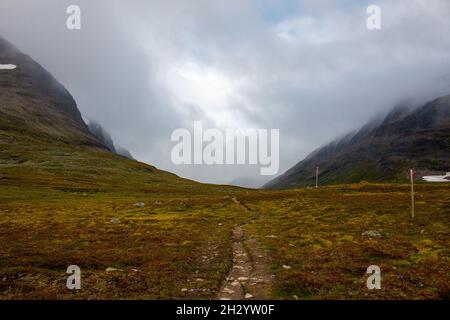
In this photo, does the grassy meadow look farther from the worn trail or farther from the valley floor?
the worn trail

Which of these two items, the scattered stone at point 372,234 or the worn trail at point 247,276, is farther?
the scattered stone at point 372,234

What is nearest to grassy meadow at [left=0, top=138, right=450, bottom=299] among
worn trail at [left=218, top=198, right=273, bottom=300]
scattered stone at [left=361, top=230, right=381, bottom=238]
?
scattered stone at [left=361, top=230, right=381, bottom=238]

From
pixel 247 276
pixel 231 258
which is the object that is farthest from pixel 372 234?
pixel 247 276

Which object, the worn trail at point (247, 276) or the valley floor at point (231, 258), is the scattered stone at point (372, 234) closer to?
the valley floor at point (231, 258)

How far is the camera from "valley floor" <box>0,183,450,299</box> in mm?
16609

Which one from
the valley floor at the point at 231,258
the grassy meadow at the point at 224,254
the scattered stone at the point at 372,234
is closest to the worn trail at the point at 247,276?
the valley floor at the point at 231,258

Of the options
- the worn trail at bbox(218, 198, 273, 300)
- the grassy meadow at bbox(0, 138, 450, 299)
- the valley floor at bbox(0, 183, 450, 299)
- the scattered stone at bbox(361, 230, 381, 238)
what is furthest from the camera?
the scattered stone at bbox(361, 230, 381, 238)

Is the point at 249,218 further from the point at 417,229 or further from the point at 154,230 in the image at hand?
the point at 417,229

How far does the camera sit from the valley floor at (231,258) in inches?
654

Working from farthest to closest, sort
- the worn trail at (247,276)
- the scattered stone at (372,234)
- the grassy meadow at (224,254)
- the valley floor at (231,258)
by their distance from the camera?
the scattered stone at (372,234)
the grassy meadow at (224,254)
the valley floor at (231,258)
the worn trail at (247,276)

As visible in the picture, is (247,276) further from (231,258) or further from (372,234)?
(372,234)

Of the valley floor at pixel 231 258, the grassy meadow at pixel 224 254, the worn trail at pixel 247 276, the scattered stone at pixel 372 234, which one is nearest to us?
the worn trail at pixel 247 276

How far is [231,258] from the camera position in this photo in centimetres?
2342
